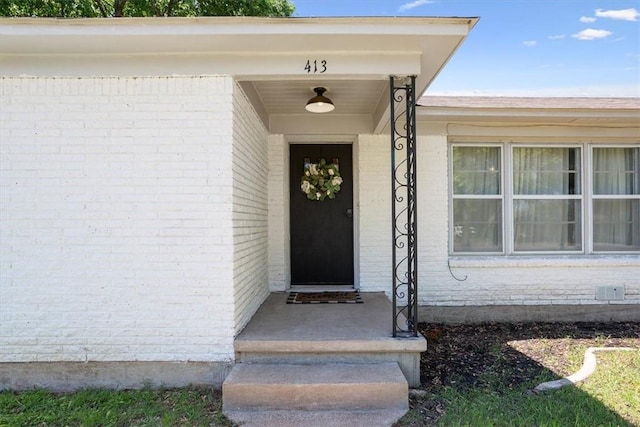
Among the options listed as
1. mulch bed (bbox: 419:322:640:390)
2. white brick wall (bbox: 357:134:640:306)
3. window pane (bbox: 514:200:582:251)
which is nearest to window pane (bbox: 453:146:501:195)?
white brick wall (bbox: 357:134:640:306)

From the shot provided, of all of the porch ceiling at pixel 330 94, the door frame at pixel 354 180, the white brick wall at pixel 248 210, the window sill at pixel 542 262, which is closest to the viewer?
the white brick wall at pixel 248 210

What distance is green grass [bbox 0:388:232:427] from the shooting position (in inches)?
112

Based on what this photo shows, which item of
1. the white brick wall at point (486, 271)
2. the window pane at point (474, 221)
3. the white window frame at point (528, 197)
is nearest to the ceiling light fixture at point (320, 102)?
the white brick wall at point (486, 271)

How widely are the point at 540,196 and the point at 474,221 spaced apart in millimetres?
957

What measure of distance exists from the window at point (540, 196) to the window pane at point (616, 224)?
0.01 meters

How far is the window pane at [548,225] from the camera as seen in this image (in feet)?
18.3

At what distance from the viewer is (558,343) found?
4484 millimetres

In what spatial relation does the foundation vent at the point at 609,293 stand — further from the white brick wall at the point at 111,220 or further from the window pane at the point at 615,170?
the white brick wall at the point at 111,220

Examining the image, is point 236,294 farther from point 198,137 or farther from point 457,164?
point 457,164

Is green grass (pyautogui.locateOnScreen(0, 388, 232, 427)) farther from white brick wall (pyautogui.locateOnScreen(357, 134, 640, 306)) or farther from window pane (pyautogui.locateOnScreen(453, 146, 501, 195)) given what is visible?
window pane (pyautogui.locateOnScreen(453, 146, 501, 195))

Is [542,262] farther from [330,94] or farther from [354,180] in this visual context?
[330,94]

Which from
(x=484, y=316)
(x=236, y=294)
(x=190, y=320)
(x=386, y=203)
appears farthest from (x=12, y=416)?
(x=484, y=316)

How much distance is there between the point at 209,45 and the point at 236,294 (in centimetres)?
207

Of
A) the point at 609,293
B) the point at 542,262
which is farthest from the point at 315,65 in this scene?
the point at 609,293
